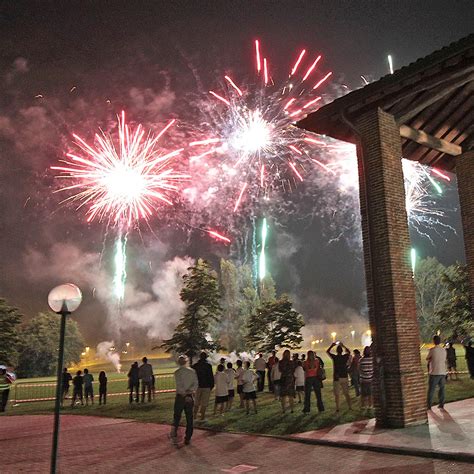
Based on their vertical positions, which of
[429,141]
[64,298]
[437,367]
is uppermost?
[429,141]

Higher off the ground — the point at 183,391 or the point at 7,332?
the point at 7,332

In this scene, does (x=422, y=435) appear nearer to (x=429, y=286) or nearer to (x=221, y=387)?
(x=221, y=387)

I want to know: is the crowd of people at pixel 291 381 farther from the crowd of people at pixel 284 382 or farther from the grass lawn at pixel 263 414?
the grass lawn at pixel 263 414

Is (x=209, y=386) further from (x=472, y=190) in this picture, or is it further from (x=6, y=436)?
(x=472, y=190)

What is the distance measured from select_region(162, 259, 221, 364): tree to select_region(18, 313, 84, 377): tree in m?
44.4

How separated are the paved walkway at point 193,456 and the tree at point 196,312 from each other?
1853cm

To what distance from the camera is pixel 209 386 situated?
1305 centimetres

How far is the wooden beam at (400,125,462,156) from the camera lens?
13.1 m

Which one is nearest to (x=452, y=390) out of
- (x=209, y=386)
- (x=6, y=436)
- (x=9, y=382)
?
(x=209, y=386)

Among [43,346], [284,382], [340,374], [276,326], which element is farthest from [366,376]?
[43,346]

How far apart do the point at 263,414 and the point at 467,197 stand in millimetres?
8538

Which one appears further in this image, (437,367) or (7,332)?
(7,332)

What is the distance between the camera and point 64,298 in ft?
26.5

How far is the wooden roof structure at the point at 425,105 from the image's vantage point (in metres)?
10.9
